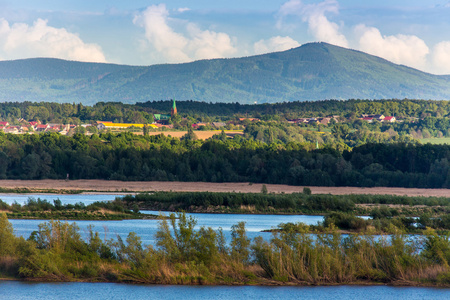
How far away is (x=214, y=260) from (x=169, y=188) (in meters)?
49.8

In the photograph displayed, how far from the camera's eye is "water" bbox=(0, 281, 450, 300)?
22375mm

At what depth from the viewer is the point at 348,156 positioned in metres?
86.8

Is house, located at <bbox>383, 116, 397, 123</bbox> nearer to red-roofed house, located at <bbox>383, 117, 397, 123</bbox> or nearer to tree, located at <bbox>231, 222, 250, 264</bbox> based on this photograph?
red-roofed house, located at <bbox>383, 117, 397, 123</bbox>

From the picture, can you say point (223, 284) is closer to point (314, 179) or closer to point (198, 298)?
point (198, 298)

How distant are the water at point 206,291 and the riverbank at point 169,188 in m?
45.4

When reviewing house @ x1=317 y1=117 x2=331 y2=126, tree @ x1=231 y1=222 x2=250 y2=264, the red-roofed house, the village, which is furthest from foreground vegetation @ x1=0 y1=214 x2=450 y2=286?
the red-roofed house

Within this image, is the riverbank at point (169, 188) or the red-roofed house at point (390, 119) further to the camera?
the red-roofed house at point (390, 119)

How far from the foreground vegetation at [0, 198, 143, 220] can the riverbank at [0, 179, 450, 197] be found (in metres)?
22.1

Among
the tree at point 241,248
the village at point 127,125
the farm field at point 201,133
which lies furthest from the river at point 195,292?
the village at point 127,125

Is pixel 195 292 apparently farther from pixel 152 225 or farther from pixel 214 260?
pixel 152 225

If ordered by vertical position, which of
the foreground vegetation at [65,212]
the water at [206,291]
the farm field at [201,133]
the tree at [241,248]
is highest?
the farm field at [201,133]

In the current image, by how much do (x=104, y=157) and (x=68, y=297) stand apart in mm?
67176

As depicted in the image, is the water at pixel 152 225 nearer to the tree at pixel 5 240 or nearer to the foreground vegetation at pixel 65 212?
the foreground vegetation at pixel 65 212

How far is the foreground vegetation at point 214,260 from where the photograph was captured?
2328cm
